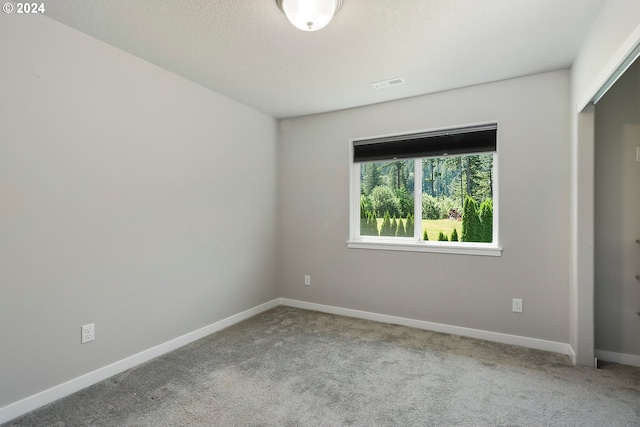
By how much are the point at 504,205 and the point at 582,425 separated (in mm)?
1711

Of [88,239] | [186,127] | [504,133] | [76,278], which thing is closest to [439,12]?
[504,133]

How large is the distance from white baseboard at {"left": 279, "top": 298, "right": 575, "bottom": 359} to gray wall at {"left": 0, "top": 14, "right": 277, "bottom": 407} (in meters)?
1.07

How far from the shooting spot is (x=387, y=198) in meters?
3.66

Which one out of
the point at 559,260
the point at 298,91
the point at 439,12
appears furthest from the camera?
the point at 298,91

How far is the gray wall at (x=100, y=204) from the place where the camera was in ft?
6.21

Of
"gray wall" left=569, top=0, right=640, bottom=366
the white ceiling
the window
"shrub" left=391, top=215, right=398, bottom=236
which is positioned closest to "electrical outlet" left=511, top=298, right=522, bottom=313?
"gray wall" left=569, top=0, right=640, bottom=366

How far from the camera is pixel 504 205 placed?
2916mm

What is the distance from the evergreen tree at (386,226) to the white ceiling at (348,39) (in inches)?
53.9

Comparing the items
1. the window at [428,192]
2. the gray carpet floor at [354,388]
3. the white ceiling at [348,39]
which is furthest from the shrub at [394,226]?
the white ceiling at [348,39]

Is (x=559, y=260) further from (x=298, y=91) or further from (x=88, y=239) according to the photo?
(x=88, y=239)

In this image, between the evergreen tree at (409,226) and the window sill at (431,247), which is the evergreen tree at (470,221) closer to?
the window sill at (431,247)

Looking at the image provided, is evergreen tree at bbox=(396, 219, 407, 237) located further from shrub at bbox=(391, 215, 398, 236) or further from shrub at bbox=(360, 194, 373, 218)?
shrub at bbox=(360, 194, 373, 218)

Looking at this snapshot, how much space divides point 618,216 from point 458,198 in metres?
1.22

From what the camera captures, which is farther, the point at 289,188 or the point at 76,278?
the point at 289,188
